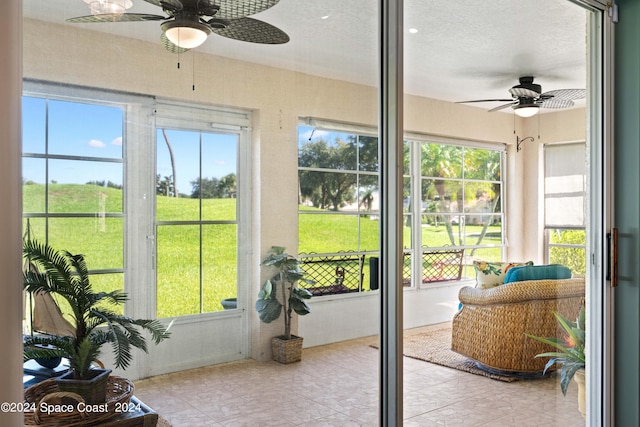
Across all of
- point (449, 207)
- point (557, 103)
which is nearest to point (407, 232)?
point (449, 207)

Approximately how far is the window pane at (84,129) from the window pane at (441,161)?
41.0 inches

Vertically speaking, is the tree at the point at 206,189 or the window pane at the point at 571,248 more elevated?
the tree at the point at 206,189

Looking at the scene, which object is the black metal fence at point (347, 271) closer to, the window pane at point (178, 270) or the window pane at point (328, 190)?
the window pane at point (328, 190)

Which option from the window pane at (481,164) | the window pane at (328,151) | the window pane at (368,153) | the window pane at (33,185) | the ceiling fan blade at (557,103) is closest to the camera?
the window pane at (33,185)

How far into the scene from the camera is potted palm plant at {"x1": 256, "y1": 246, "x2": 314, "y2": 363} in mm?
1375

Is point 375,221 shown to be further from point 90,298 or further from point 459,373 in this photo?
point 90,298

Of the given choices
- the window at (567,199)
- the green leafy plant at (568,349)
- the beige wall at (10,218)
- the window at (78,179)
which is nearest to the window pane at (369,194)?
the window at (78,179)

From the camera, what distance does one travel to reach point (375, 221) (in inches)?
64.5

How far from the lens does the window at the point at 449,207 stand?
5.73 ft

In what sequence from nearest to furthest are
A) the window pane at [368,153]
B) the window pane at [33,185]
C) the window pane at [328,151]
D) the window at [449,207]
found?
the window pane at [33,185] < the window pane at [328,151] < the window pane at [368,153] < the window at [449,207]

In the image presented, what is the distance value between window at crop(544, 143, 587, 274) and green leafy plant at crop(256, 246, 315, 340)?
1382 millimetres

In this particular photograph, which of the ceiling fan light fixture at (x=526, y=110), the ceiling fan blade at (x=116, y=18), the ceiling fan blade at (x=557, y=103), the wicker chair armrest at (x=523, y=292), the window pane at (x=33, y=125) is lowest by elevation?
the wicker chair armrest at (x=523, y=292)

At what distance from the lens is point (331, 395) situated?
4.95 ft

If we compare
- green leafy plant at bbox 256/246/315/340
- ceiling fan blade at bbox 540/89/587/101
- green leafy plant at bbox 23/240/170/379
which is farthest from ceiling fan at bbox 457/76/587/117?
green leafy plant at bbox 23/240/170/379
